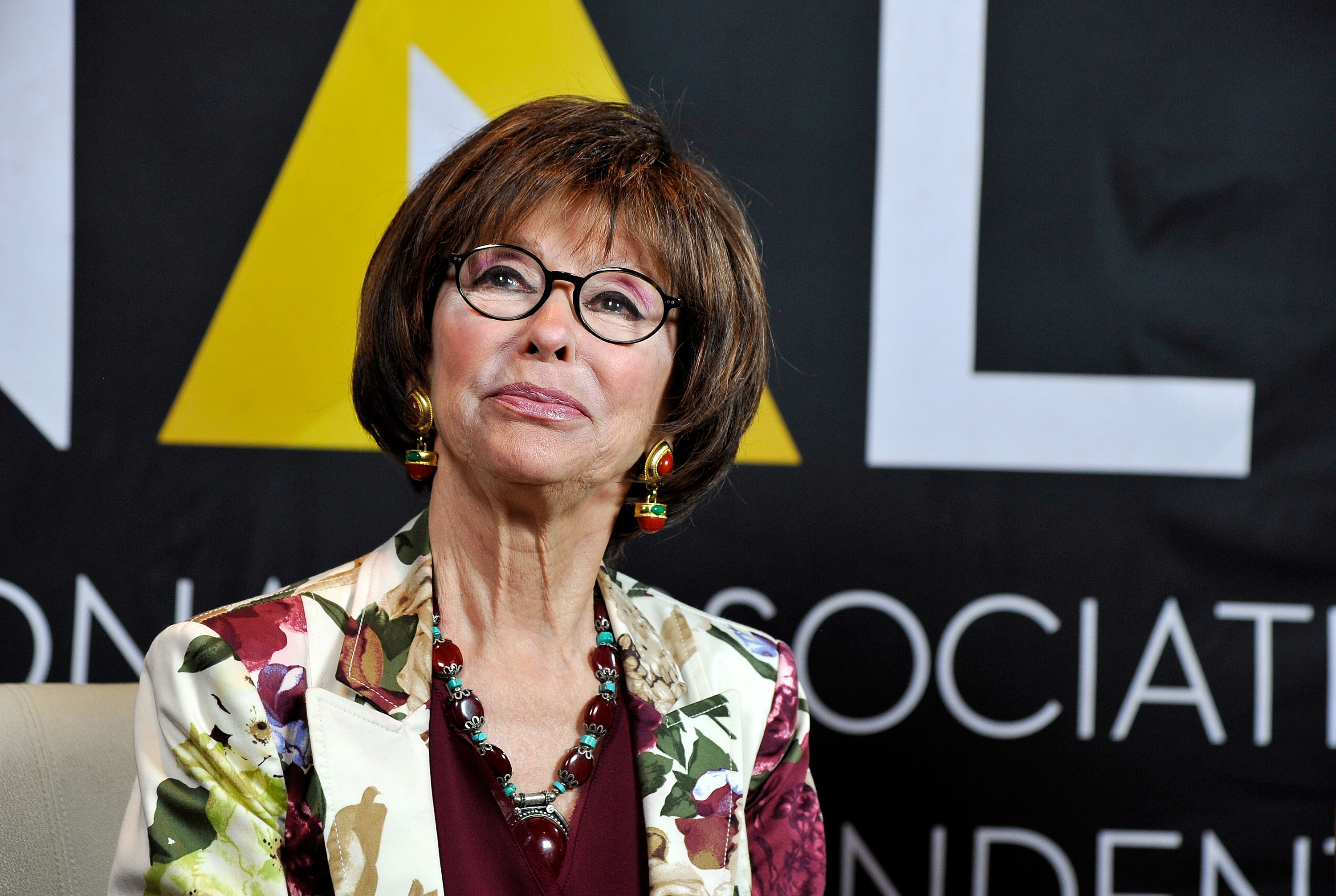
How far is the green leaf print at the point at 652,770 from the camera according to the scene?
1.36 m

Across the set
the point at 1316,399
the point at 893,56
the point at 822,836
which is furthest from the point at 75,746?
the point at 1316,399

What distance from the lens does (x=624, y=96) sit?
214 cm

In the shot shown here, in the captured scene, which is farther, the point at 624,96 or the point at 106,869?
the point at 624,96

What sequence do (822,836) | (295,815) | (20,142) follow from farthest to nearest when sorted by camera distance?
(20,142) → (822,836) → (295,815)

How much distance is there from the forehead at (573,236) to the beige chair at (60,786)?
750 mm

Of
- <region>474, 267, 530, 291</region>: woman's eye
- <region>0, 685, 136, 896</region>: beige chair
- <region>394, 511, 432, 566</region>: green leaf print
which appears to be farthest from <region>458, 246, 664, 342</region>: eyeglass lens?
<region>0, 685, 136, 896</region>: beige chair

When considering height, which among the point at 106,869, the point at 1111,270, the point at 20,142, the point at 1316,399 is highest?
the point at 20,142

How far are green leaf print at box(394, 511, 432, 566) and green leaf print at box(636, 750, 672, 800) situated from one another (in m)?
0.34

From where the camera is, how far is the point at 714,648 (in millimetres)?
1530

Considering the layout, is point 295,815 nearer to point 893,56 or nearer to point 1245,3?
point 893,56

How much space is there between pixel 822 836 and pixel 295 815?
0.65 metres

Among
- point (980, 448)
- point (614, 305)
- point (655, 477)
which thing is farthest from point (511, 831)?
point (980, 448)

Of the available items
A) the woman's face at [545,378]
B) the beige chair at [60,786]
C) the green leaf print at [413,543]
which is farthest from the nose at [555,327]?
the beige chair at [60,786]

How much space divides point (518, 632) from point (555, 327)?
14.8 inches
